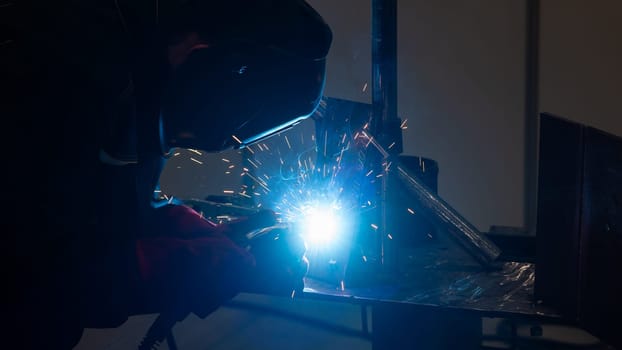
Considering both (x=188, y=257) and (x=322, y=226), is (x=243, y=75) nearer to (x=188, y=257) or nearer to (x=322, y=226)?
(x=188, y=257)

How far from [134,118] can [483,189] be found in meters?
2.19

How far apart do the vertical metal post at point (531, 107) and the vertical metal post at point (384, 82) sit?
1.56 meters

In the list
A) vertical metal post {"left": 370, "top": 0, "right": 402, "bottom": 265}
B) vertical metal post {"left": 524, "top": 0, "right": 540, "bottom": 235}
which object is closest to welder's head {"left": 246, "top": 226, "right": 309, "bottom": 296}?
vertical metal post {"left": 370, "top": 0, "right": 402, "bottom": 265}

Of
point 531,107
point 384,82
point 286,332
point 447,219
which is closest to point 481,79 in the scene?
point 531,107

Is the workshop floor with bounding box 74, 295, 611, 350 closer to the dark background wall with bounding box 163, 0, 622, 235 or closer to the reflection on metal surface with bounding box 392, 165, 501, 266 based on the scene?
the reflection on metal surface with bounding box 392, 165, 501, 266

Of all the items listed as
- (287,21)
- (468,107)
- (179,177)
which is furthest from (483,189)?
(287,21)

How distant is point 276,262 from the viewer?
26.4 inches

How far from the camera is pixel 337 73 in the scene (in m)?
2.53

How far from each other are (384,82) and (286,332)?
1.07 m

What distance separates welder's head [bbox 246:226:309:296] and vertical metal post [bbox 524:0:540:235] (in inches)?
76.9

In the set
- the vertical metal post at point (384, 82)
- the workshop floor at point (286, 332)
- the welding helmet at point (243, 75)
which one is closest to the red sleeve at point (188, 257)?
the welding helmet at point (243, 75)

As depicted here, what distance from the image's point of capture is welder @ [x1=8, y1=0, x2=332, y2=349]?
0.49 metres

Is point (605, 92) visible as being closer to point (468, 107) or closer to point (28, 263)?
point (468, 107)

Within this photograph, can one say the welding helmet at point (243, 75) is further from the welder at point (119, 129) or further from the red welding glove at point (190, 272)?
the red welding glove at point (190, 272)
